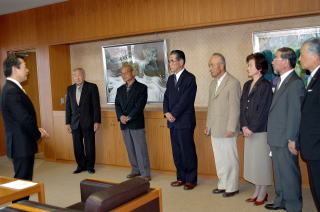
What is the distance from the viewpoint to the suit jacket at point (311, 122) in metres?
2.94

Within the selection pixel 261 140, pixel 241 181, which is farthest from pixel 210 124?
pixel 241 181

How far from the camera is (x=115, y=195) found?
7.52ft

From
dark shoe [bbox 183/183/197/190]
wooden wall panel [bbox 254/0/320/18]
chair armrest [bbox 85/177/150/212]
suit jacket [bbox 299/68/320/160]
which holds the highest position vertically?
wooden wall panel [bbox 254/0/320/18]

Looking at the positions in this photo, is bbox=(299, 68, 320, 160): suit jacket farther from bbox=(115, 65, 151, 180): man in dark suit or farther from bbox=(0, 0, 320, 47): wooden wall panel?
bbox=(115, 65, 151, 180): man in dark suit

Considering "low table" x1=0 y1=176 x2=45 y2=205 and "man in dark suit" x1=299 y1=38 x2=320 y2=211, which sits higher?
"man in dark suit" x1=299 y1=38 x2=320 y2=211

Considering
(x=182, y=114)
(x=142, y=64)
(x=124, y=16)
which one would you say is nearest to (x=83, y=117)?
(x=142, y=64)

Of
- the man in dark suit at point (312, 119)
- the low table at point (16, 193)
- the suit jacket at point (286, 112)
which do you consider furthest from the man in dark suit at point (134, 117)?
the man in dark suit at point (312, 119)

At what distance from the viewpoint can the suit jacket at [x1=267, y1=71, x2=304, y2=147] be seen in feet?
10.9

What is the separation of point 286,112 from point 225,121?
0.91 m

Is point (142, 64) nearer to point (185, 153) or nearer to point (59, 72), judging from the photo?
point (59, 72)

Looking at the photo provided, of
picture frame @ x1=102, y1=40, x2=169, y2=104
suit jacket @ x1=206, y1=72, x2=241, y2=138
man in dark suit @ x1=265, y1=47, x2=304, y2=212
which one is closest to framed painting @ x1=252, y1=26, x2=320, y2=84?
suit jacket @ x1=206, y1=72, x2=241, y2=138

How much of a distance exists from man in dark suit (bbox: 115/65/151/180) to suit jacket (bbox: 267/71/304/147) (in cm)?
219

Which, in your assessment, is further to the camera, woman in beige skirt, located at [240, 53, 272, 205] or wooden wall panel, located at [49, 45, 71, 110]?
wooden wall panel, located at [49, 45, 71, 110]

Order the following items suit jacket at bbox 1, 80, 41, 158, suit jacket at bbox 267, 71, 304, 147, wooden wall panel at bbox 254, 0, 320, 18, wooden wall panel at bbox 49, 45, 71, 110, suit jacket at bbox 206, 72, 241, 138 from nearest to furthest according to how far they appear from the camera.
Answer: suit jacket at bbox 267, 71, 304, 147
suit jacket at bbox 1, 80, 41, 158
suit jacket at bbox 206, 72, 241, 138
wooden wall panel at bbox 254, 0, 320, 18
wooden wall panel at bbox 49, 45, 71, 110
